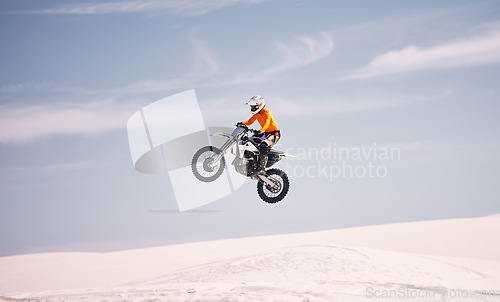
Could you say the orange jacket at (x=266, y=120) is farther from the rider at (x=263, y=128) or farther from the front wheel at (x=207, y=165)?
the front wheel at (x=207, y=165)

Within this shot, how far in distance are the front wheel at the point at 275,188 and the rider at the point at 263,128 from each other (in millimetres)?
546

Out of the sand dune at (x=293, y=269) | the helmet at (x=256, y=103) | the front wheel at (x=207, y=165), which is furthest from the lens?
the sand dune at (x=293, y=269)

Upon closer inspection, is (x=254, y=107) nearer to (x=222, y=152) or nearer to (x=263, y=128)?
(x=263, y=128)

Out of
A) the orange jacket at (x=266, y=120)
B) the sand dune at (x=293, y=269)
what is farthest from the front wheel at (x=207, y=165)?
the sand dune at (x=293, y=269)

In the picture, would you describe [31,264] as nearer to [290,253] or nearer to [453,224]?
[290,253]

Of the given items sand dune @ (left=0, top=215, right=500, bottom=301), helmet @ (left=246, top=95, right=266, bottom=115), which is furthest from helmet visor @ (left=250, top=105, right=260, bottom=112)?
sand dune @ (left=0, top=215, right=500, bottom=301)

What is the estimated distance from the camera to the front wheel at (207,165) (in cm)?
1189

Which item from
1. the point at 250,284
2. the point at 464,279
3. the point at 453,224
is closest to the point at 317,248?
the point at 464,279

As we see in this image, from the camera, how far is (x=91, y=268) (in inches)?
2906

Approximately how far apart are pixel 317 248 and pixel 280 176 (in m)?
45.0

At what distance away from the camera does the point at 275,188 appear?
12484 millimetres

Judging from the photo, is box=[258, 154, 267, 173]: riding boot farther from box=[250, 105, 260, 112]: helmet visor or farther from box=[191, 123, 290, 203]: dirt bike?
box=[250, 105, 260, 112]: helmet visor

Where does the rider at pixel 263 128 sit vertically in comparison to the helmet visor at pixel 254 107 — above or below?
below

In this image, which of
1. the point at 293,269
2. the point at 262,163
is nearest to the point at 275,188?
the point at 262,163
